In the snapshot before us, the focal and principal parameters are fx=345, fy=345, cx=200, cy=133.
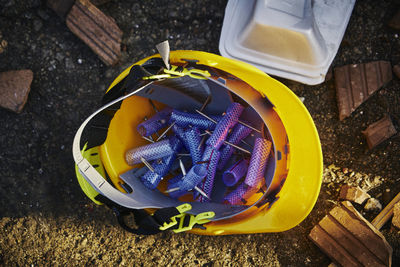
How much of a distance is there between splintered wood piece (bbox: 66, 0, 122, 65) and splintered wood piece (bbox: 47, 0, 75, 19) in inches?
0.7

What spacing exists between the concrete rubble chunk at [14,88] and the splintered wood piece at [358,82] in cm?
138

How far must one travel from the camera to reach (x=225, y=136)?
1.37m

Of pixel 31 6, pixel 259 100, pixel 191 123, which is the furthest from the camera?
pixel 31 6

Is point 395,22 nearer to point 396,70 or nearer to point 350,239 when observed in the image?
point 396,70

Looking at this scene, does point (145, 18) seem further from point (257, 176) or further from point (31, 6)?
point (257, 176)

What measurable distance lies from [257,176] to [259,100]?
29cm

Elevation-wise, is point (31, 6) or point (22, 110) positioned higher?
point (31, 6)

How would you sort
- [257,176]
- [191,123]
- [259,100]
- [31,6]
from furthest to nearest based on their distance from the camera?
[31,6]
[191,123]
[257,176]
[259,100]

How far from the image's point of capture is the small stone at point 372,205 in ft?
4.83

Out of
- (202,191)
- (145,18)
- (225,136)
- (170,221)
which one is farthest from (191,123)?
(145,18)

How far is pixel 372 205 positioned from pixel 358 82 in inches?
20.9

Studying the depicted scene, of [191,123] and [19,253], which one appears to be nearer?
[191,123]

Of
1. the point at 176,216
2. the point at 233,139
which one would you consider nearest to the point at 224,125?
the point at 233,139

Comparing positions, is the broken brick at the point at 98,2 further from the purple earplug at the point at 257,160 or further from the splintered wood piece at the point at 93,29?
the purple earplug at the point at 257,160
